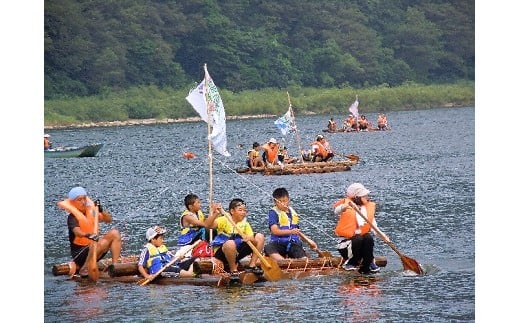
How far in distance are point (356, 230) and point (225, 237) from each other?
1.38 meters

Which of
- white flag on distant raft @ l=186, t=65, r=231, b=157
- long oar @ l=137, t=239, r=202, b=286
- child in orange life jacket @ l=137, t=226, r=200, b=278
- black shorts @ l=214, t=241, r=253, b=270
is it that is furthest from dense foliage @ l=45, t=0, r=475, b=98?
black shorts @ l=214, t=241, r=253, b=270

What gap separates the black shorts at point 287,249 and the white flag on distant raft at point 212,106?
119 cm

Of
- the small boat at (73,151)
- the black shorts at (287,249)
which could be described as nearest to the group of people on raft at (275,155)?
the small boat at (73,151)

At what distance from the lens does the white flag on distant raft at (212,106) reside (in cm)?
1672

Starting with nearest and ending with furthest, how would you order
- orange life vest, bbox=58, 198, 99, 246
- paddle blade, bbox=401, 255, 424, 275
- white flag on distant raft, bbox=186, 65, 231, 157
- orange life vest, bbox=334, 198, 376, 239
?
orange life vest, bbox=334, 198, 376, 239, orange life vest, bbox=58, 198, 99, 246, paddle blade, bbox=401, 255, 424, 275, white flag on distant raft, bbox=186, 65, 231, 157

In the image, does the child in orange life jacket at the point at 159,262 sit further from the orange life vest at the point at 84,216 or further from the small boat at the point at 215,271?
the orange life vest at the point at 84,216

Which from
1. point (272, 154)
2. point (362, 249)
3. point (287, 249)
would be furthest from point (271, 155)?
point (362, 249)

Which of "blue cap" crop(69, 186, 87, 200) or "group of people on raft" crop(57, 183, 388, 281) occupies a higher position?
"blue cap" crop(69, 186, 87, 200)

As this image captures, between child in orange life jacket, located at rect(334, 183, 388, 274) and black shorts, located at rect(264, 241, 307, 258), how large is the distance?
549 millimetres

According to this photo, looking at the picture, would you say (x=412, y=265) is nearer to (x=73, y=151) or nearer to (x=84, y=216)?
(x=84, y=216)

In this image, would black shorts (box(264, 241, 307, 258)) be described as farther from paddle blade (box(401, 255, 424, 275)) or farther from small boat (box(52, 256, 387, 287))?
paddle blade (box(401, 255, 424, 275))

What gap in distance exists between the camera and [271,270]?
1564 cm

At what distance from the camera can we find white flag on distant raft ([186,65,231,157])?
1672 cm

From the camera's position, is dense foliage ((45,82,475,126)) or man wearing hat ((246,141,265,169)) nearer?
dense foliage ((45,82,475,126))
